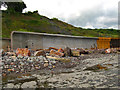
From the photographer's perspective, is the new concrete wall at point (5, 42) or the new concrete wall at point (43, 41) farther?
the new concrete wall at point (5, 42)

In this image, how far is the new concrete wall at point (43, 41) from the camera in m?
11.3

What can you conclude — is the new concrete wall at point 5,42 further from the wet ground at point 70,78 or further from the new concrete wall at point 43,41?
the wet ground at point 70,78

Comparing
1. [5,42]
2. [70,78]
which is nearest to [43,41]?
[5,42]

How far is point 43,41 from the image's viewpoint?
1265 centimetres

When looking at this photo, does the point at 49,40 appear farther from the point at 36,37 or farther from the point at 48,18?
the point at 48,18

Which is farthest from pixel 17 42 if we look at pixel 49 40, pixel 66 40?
pixel 66 40

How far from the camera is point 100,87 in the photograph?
9.83 feet

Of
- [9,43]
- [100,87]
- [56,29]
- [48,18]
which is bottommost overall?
[100,87]

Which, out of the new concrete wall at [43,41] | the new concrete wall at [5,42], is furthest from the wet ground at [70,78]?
the new concrete wall at [5,42]

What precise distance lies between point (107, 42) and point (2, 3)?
18.7 metres

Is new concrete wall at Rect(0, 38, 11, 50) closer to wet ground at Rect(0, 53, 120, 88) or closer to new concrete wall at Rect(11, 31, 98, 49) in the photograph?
new concrete wall at Rect(11, 31, 98, 49)

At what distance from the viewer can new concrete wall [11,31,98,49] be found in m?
11.3

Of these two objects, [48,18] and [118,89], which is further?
[48,18]

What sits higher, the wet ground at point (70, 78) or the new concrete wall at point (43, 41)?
the new concrete wall at point (43, 41)
